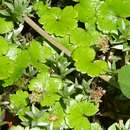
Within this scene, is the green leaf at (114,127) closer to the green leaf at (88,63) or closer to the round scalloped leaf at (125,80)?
the round scalloped leaf at (125,80)

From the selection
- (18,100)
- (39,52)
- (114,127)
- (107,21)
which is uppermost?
(107,21)

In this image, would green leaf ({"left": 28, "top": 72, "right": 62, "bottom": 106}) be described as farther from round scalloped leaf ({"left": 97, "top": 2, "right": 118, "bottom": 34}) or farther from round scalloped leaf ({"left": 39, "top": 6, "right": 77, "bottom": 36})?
round scalloped leaf ({"left": 97, "top": 2, "right": 118, "bottom": 34})

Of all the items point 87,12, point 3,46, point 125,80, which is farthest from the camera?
point 87,12

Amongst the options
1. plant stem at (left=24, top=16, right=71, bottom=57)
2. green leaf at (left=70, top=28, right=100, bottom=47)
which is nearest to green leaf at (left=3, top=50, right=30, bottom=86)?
plant stem at (left=24, top=16, right=71, bottom=57)

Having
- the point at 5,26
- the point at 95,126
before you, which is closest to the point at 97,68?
the point at 95,126

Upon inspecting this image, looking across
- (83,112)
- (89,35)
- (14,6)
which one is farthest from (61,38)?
(83,112)

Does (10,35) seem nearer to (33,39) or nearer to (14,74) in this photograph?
(33,39)

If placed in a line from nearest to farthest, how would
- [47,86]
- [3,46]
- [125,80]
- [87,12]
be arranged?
[125,80] → [47,86] → [3,46] → [87,12]

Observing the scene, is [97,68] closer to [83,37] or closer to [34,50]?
[83,37]
